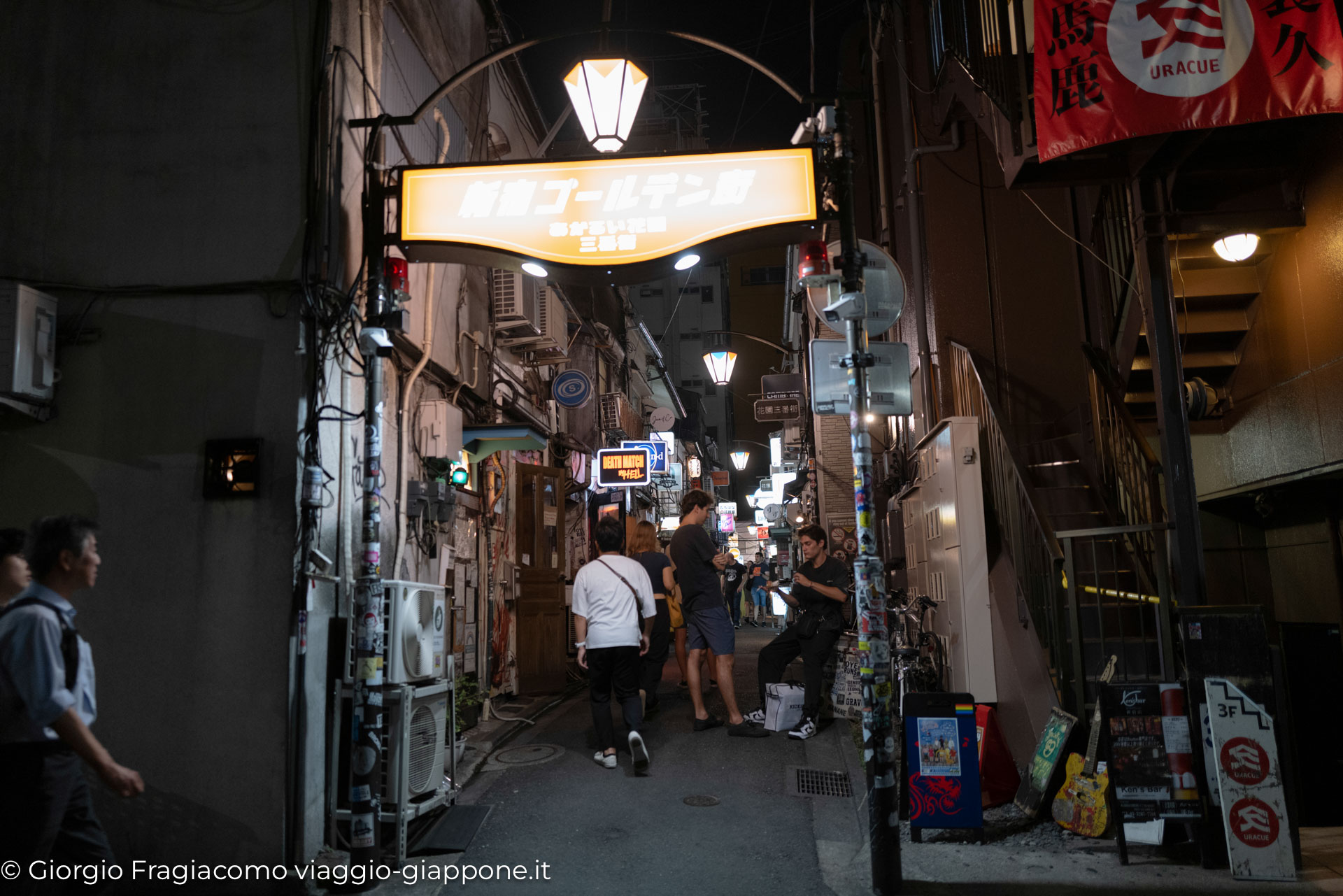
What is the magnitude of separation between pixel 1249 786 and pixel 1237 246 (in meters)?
5.57

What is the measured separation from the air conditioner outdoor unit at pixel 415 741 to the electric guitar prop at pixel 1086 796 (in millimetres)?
4409

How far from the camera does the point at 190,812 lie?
214 inches

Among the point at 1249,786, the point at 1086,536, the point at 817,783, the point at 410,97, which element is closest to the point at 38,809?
the point at 817,783

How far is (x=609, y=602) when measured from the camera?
7.99 meters

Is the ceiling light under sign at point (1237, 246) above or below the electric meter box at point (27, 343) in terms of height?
above

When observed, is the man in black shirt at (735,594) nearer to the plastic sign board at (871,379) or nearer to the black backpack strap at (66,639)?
the plastic sign board at (871,379)

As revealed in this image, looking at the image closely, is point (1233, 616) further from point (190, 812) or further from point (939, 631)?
point (190, 812)

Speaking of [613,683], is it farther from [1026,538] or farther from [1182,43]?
[1182,43]

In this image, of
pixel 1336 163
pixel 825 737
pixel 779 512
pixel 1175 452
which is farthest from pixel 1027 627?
pixel 779 512

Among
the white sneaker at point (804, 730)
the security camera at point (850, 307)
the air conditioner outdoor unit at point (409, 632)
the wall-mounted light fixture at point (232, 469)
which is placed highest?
the security camera at point (850, 307)

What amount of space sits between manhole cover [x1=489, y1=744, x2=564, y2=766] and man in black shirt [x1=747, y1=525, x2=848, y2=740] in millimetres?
2372

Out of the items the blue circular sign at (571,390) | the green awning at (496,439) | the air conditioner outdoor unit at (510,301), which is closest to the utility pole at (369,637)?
the green awning at (496,439)

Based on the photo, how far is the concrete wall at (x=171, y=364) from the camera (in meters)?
5.48

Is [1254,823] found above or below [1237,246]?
below
